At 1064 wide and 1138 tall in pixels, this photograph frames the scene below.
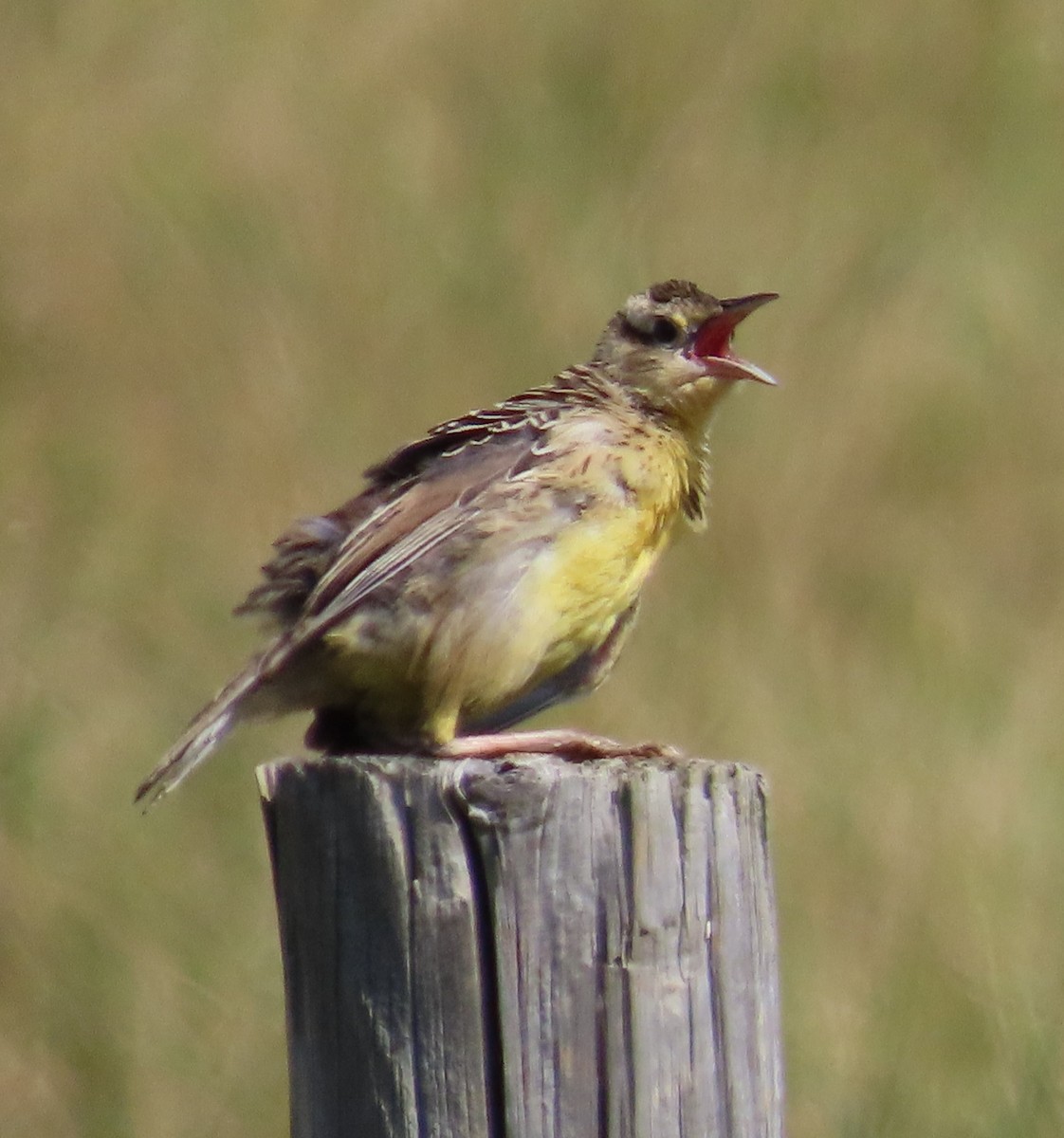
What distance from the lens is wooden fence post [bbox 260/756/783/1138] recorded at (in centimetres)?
377

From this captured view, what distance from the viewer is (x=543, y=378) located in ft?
34.3

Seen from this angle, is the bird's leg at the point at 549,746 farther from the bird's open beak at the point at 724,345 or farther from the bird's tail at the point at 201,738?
the bird's open beak at the point at 724,345

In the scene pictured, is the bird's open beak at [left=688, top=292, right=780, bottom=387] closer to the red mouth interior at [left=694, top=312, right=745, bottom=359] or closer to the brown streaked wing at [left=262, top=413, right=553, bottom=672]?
the red mouth interior at [left=694, top=312, right=745, bottom=359]

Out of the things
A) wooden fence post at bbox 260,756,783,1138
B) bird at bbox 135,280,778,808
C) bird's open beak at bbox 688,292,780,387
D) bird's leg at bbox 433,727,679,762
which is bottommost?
wooden fence post at bbox 260,756,783,1138

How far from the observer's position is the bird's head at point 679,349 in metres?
6.21

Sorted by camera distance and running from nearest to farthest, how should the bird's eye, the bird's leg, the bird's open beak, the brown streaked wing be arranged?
the bird's leg, the brown streaked wing, the bird's open beak, the bird's eye

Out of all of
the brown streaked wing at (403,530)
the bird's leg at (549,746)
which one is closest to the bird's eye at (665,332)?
the brown streaked wing at (403,530)

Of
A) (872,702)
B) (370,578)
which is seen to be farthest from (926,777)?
(370,578)

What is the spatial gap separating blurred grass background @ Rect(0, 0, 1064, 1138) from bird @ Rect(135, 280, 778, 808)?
252 centimetres

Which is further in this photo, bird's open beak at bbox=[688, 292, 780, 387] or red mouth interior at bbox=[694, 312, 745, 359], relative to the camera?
red mouth interior at bbox=[694, 312, 745, 359]

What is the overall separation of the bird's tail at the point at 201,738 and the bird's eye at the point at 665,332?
1.69 metres

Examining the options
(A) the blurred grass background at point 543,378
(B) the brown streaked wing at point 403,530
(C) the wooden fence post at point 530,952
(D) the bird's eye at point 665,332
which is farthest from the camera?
(A) the blurred grass background at point 543,378

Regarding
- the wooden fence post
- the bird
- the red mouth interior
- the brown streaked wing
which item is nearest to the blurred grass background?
the bird

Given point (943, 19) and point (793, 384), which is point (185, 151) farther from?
point (943, 19)
